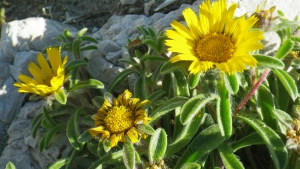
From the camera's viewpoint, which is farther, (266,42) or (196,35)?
(266,42)

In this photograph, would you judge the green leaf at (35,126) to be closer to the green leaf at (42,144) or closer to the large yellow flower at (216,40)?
the green leaf at (42,144)

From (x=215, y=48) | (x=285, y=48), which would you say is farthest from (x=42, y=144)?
(x=285, y=48)

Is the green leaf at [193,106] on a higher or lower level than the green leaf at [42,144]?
higher

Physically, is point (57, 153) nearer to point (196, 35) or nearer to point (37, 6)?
point (196, 35)

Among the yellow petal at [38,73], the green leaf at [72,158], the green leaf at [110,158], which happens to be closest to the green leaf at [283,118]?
the green leaf at [110,158]

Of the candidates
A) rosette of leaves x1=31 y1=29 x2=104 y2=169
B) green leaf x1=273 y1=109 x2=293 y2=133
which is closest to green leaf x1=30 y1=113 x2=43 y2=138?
rosette of leaves x1=31 y1=29 x2=104 y2=169

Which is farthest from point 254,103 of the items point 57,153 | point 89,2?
point 89,2
